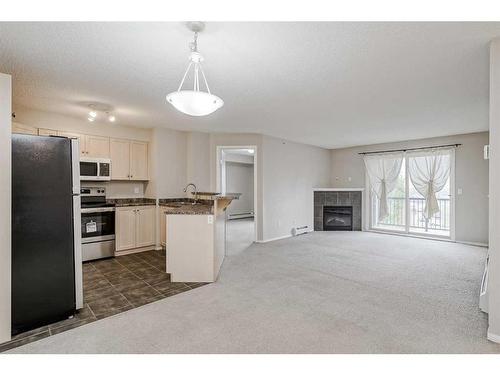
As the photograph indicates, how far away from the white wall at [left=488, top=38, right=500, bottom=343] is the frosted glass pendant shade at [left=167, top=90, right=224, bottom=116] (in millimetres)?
2194

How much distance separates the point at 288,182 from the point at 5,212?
5.26m

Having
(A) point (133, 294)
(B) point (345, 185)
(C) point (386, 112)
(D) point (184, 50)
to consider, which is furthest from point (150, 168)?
(B) point (345, 185)

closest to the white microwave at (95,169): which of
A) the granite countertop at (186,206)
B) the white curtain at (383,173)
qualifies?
the granite countertop at (186,206)

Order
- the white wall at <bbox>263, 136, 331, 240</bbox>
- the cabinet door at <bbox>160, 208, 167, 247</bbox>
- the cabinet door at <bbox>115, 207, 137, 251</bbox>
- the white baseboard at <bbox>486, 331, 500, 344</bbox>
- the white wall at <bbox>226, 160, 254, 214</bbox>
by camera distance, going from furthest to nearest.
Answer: the white wall at <bbox>226, 160, 254, 214</bbox>
the white wall at <bbox>263, 136, 331, 240</bbox>
the cabinet door at <bbox>160, 208, 167, 247</bbox>
the cabinet door at <bbox>115, 207, 137, 251</bbox>
the white baseboard at <bbox>486, 331, 500, 344</bbox>

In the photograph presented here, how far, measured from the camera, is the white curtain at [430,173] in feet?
19.2

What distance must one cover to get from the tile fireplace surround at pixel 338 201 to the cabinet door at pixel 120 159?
16.0 ft

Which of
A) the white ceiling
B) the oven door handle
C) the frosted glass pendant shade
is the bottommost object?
the oven door handle

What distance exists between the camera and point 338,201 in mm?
7215

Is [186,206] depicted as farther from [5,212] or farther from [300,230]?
[300,230]

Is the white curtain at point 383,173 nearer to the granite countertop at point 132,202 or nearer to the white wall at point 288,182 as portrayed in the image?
the white wall at point 288,182

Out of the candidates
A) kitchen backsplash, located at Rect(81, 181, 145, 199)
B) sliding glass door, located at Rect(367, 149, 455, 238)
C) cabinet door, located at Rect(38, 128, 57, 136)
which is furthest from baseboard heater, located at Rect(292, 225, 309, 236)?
cabinet door, located at Rect(38, 128, 57, 136)

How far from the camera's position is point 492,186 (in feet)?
6.72

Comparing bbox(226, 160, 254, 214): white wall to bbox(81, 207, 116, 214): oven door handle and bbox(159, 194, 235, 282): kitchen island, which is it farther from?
bbox(159, 194, 235, 282): kitchen island

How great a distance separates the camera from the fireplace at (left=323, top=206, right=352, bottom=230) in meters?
7.21
